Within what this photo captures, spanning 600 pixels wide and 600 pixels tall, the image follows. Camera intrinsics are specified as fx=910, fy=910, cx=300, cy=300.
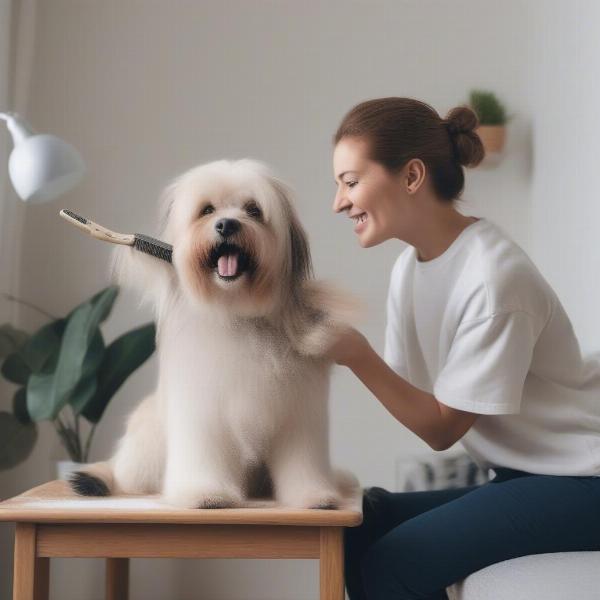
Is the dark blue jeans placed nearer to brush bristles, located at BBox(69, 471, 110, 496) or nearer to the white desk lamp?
brush bristles, located at BBox(69, 471, 110, 496)

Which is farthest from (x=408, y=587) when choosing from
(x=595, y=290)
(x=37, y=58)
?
(x=37, y=58)

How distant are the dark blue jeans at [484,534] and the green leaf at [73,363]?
1188mm

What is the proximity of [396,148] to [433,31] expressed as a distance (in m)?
1.56

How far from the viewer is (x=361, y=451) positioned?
9.56ft

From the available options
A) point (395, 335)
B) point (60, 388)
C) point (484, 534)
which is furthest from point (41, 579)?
point (60, 388)

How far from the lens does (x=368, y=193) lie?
155 cm

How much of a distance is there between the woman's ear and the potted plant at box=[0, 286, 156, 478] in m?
1.23

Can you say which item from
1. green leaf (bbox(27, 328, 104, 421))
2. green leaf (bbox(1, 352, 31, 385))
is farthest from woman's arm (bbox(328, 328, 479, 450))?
green leaf (bbox(1, 352, 31, 385))

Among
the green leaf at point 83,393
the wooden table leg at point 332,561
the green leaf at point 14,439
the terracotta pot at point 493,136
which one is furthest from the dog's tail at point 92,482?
the terracotta pot at point 493,136

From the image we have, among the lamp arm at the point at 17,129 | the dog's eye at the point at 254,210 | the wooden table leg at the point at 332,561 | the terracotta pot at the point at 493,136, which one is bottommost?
the wooden table leg at the point at 332,561

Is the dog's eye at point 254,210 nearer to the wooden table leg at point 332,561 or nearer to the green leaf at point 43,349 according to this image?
the wooden table leg at point 332,561

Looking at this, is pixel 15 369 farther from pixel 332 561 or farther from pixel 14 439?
pixel 332 561

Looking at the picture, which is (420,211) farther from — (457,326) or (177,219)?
(177,219)

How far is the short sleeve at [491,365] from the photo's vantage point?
4.79 feet
